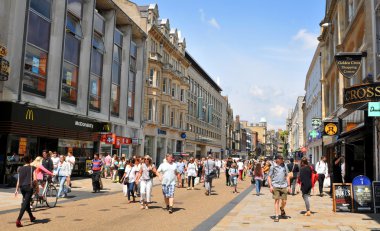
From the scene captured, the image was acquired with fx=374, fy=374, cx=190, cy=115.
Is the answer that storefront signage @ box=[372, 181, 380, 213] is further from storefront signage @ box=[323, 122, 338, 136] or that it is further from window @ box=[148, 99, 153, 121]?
window @ box=[148, 99, 153, 121]

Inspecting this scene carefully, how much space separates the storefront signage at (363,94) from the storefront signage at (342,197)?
9.30 feet

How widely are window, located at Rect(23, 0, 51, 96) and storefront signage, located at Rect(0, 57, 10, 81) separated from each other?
1.59m

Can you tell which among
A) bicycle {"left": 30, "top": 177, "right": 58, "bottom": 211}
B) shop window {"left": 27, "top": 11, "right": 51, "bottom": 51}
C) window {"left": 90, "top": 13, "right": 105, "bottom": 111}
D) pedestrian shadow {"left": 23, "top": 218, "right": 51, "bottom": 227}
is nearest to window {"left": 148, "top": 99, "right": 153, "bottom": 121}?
window {"left": 90, "top": 13, "right": 105, "bottom": 111}

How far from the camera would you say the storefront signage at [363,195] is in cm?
1210

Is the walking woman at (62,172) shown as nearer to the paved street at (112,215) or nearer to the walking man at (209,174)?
the paved street at (112,215)

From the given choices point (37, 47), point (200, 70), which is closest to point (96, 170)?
point (37, 47)

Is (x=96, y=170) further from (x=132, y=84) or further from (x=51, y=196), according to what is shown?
(x=132, y=84)

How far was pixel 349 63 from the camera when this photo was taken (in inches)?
574

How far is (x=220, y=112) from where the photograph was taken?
86312mm

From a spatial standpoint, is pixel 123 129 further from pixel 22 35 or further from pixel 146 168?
pixel 146 168

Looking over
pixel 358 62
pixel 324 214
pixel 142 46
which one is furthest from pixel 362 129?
pixel 142 46

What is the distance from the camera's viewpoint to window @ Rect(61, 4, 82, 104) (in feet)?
76.9

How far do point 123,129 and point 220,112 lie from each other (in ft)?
180

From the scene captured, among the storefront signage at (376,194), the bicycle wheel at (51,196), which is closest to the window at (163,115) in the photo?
the bicycle wheel at (51,196)
